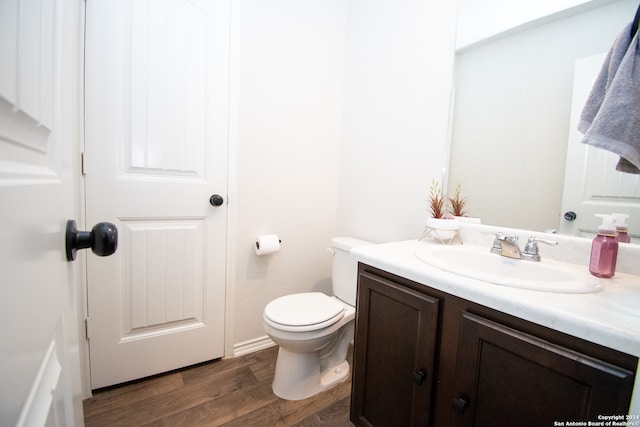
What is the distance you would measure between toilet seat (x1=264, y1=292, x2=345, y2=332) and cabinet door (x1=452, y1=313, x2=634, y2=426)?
66cm

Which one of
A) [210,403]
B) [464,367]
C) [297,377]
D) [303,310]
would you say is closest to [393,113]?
[303,310]

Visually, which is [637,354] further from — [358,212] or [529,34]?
[358,212]

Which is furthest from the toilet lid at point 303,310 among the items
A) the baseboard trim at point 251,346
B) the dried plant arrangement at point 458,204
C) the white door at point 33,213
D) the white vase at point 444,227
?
the white door at point 33,213

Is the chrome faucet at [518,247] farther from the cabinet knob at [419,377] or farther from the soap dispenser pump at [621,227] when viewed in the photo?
the cabinet knob at [419,377]

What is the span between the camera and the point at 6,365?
17 cm

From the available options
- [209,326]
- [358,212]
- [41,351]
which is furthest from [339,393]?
[41,351]

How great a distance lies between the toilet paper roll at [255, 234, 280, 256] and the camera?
5.32 feet

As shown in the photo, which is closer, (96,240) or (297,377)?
(96,240)

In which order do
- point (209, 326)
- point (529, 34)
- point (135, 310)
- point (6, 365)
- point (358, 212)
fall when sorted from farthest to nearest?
point (358, 212)
point (209, 326)
point (135, 310)
point (529, 34)
point (6, 365)

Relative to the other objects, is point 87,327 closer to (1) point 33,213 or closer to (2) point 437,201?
(1) point 33,213

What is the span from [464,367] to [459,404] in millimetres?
97

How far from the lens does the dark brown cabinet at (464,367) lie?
0.55m

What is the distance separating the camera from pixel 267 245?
1633mm

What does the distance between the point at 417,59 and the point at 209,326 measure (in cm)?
185
